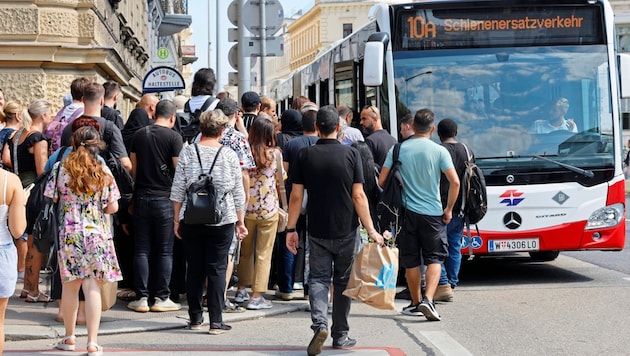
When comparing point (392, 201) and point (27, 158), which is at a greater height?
point (27, 158)

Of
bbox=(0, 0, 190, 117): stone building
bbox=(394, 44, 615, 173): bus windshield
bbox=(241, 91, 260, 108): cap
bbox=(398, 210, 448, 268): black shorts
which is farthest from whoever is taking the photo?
bbox=(0, 0, 190, 117): stone building

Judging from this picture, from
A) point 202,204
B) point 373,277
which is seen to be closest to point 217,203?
point 202,204

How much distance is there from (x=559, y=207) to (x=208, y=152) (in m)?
4.36

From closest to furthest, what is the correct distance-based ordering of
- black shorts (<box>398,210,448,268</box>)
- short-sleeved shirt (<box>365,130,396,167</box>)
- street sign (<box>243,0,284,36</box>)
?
1. black shorts (<box>398,210,448,268</box>)
2. short-sleeved shirt (<box>365,130,396,167</box>)
3. street sign (<box>243,0,284,36</box>)

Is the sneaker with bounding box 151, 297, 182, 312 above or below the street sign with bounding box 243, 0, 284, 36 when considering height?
below

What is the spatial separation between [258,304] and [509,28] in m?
4.05

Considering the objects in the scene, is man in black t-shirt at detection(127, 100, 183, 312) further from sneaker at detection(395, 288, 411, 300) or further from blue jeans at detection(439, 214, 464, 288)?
blue jeans at detection(439, 214, 464, 288)

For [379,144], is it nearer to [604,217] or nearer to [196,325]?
[604,217]

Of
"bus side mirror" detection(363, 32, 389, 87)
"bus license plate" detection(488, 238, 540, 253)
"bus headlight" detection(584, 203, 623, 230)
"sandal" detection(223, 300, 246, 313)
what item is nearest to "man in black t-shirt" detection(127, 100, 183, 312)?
"sandal" detection(223, 300, 246, 313)

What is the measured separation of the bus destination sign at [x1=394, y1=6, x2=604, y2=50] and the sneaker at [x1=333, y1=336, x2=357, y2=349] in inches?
174

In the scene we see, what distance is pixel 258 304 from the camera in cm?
988

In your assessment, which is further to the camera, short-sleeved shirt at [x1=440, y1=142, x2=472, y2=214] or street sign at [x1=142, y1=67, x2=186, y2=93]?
street sign at [x1=142, y1=67, x2=186, y2=93]

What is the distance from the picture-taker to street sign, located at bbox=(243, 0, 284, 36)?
17.9 meters

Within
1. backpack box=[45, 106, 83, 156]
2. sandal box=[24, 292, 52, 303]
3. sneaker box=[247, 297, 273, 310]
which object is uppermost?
backpack box=[45, 106, 83, 156]
